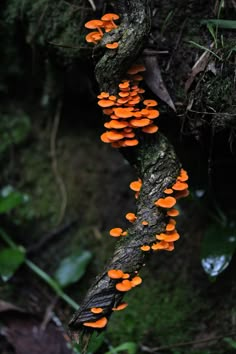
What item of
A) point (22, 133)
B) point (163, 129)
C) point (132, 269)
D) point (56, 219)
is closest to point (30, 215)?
point (56, 219)

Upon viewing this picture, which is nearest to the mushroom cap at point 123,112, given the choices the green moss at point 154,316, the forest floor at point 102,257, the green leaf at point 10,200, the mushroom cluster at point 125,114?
the mushroom cluster at point 125,114

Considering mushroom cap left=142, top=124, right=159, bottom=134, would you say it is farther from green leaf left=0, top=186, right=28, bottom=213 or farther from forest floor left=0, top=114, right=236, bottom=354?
green leaf left=0, top=186, right=28, bottom=213

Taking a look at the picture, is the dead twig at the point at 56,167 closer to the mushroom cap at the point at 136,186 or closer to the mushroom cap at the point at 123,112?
the mushroom cap at the point at 136,186

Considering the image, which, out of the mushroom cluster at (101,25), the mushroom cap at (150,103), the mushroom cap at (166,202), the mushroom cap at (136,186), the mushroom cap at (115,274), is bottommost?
the mushroom cap at (115,274)

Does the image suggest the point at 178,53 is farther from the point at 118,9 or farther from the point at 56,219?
the point at 56,219

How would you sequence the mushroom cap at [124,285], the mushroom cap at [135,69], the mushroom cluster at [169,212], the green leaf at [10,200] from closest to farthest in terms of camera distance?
the mushroom cap at [124,285] < the mushroom cluster at [169,212] < the mushroom cap at [135,69] < the green leaf at [10,200]

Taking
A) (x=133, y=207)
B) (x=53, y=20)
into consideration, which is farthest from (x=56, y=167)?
(x=53, y=20)

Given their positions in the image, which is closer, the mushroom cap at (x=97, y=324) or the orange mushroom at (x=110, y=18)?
the mushroom cap at (x=97, y=324)
